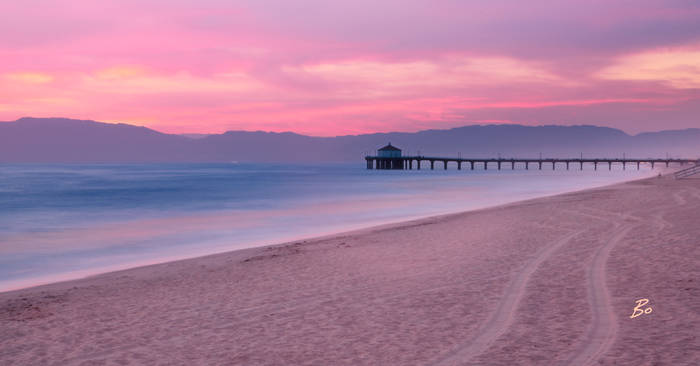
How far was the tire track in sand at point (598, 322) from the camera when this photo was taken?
5031mm

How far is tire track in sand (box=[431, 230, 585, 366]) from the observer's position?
17.1 feet

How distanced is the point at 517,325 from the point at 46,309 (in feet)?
23.3

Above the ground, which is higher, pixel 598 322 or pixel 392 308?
pixel 598 322

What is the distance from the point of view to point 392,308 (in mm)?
7266

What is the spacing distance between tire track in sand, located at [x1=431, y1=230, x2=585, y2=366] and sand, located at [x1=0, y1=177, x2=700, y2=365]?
2 centimetres

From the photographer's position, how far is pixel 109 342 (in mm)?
6336

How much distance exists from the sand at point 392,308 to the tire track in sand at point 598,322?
22 mm

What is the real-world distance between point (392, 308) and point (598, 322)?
257 centimetres
